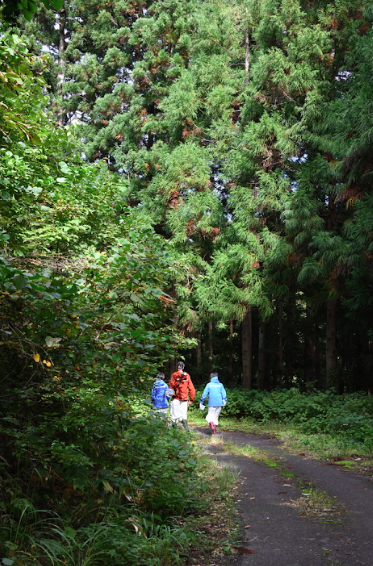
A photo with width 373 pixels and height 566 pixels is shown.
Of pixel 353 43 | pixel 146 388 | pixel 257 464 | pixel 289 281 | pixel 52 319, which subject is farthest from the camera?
pixel 289 281

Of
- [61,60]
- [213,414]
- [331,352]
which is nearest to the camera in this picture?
[213,414]

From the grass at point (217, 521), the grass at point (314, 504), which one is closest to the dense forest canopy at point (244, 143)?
the grass at point (217, 521)

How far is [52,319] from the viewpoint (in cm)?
370

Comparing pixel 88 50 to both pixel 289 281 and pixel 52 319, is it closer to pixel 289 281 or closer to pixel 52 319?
pixel 289 281

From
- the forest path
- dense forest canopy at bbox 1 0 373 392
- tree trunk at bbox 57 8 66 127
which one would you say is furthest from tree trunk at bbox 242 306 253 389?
tree trunk at bbox 57 8 66 127

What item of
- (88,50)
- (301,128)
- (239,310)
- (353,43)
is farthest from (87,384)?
(88,50)

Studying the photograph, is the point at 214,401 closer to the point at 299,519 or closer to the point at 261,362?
the point at 299,519

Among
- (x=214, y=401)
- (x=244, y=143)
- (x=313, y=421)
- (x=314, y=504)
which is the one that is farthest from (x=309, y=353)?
(x=314, y=504)

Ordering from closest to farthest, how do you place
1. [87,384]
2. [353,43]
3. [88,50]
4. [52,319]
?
[52,319]
[87,384]
[353,43]
[88,50]

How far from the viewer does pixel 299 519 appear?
5.62 metres

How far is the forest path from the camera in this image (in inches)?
177

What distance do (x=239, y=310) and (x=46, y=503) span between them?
1350 centimetres

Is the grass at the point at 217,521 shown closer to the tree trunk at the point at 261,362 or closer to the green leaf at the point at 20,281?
the green leaf at the point at 20,281

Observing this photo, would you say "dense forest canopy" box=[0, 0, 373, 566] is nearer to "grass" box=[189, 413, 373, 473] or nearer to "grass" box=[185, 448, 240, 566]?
"grass" box=[185, 448, 240, 566]
